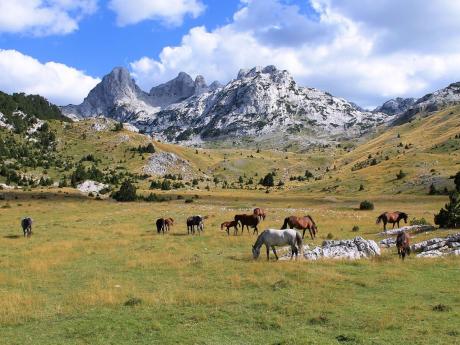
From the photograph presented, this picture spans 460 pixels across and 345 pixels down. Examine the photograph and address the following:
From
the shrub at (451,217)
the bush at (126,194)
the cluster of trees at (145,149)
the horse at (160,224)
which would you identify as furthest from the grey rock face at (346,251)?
the cluster of trees at (145,149)

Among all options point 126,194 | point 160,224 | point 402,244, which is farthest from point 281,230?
point 126,194

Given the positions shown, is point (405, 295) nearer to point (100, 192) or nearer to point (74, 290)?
point (74, 290)

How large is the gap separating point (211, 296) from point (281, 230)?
9589 mm

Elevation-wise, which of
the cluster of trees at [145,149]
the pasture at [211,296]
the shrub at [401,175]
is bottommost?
the pasture at [211,296]

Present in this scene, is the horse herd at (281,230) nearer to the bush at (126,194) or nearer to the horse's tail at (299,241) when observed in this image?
the horse's tail at (299,241)

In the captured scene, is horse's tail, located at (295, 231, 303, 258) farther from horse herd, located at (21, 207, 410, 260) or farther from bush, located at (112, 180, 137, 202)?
bush, located at (112, 180, 137, 202)

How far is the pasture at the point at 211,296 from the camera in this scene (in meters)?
Answer: 15.3

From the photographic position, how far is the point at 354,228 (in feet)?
140

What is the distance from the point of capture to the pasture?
15.3 m

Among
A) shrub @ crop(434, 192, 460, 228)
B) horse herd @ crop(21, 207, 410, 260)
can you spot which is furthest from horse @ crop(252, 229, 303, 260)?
shrub @ crop(434, 192, 460, 228)

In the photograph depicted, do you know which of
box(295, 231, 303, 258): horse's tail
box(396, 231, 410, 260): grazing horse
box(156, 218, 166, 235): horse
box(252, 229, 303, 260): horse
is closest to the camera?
box(396, 231, 410, 260): grazing horse

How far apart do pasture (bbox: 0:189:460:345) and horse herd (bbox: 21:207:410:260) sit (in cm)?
123

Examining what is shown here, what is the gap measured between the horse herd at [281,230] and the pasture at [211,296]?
48.3 inches

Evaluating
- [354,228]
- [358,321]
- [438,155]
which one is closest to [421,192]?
[438,155]
